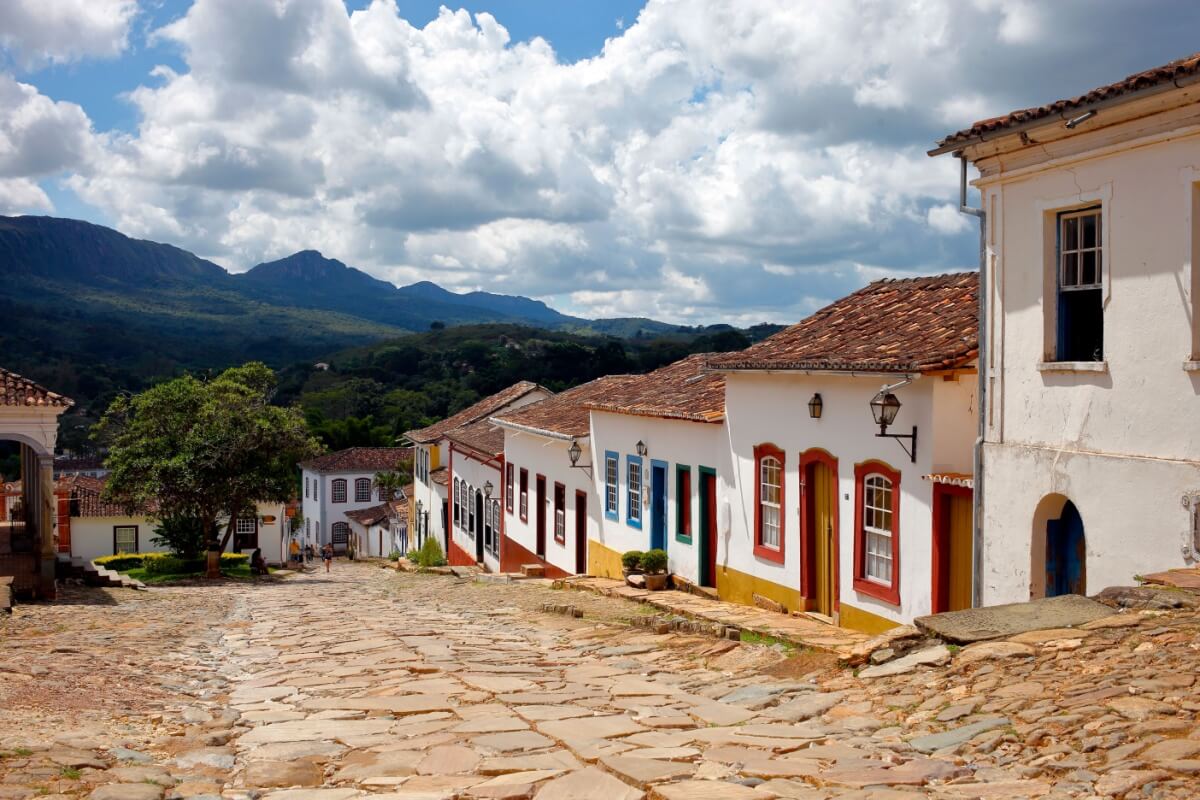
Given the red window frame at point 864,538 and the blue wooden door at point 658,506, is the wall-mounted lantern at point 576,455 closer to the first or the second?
the blue wooden door at point 658,506

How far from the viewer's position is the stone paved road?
241 inches

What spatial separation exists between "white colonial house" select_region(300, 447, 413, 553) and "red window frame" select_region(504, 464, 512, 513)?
41461 millimetres

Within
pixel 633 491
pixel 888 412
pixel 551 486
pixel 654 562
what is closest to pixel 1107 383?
pixel 888 412

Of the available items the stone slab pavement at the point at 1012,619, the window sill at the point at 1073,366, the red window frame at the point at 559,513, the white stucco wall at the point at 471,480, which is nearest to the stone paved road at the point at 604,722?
the stone slab pavement at the point at 1012,619

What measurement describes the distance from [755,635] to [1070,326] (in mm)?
4694

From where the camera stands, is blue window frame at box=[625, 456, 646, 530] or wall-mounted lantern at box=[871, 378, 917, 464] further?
blue window frame at box=[625, 456, 646, 530]

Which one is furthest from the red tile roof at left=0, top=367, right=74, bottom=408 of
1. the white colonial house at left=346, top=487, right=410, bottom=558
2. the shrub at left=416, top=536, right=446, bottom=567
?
the white colonial house at left=346, top=487, right=410, bottom=558

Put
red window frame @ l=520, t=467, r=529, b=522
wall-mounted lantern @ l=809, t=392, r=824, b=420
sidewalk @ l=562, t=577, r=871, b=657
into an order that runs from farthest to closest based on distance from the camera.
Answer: red window frame @ l=520, t=467, r=529, b=522
wall-mounted lantern @ l=809, t=392, r=824, b=420
sidewalk @ l=562, t=577, r=871, b=657

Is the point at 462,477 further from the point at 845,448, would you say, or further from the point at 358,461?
the point at 358,461

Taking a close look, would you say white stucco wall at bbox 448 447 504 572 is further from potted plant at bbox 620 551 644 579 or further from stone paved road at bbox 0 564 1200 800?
stone paved road at bbox 0 564 1200 800

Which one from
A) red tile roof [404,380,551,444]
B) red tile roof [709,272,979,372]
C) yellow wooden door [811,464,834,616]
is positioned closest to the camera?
red tile roof [709,272,979,372]

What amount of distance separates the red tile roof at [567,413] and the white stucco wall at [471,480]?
263 cm

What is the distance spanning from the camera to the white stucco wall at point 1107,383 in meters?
9.30

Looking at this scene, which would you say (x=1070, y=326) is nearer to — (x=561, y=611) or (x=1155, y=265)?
(x=1155, y=265)
